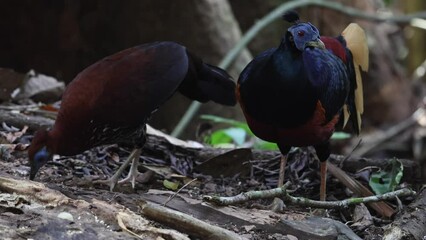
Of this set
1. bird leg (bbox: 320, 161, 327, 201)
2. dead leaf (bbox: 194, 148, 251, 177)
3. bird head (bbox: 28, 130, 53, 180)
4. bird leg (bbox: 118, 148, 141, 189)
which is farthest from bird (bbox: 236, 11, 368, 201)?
bird head (bbox: 28, 130, 53, 180)

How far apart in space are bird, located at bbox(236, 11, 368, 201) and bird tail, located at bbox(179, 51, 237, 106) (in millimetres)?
547

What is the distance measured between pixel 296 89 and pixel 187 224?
0.95 metres

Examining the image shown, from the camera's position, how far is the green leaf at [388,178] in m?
4.12

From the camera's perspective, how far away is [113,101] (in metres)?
3.58

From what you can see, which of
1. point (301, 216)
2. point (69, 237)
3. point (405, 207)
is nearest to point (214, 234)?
point (69, 237)

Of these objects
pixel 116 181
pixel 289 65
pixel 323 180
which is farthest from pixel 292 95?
pixel 116 181

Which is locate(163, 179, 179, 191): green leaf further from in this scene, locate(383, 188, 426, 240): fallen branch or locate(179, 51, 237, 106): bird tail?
locate(383, 188, 426, 240): fallen branch

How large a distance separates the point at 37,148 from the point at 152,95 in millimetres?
634

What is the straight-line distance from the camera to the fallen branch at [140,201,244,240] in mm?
2875

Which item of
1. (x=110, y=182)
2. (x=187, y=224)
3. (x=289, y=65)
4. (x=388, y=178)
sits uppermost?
(x=289, y=65)

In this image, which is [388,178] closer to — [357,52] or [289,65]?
[357,52]

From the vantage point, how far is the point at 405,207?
148 inches

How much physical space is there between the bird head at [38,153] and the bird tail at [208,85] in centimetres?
96

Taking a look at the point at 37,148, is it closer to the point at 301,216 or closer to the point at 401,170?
the point at 301,216
